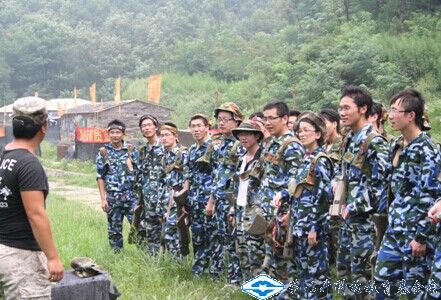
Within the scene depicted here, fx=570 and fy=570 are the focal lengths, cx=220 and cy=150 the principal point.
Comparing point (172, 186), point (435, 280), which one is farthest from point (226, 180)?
point (435, 280)

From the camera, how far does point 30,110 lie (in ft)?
10.1

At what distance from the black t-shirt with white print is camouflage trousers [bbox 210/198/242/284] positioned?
98.1 inches

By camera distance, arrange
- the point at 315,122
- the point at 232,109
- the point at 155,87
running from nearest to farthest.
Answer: the point at 315,122, the point at 232,109, the point at 155,87

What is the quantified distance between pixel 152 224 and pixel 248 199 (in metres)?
2.05

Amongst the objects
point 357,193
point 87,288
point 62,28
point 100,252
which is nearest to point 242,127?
point 357,193

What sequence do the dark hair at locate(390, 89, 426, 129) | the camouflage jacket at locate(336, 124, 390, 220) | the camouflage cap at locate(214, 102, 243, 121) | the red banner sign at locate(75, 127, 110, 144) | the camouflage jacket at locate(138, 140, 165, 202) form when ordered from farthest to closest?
the red banner sign at locate(75, 127, 110, 144) → the camouflage jacket at locate(138, 140, 165, 202) → the camouflage cap at locate(214, 102, 243, 121) → the camouflage jacket at locate(336, 124, 390, 220) → the dark hair at locate(390, 89, 426, 129)

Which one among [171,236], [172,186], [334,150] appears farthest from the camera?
[172,186]

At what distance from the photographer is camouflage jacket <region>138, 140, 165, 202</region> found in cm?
655

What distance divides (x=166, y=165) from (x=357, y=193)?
2.84m

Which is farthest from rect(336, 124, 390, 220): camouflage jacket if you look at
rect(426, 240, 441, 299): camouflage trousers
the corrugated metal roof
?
the corrugated metal roof

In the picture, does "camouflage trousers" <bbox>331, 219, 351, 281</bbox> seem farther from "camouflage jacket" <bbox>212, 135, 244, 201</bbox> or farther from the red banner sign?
the red banner sign

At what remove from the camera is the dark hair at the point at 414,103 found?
11.8 feet

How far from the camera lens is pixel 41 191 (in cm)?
296

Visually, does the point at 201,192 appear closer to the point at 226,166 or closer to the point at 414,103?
the point at 226,166
